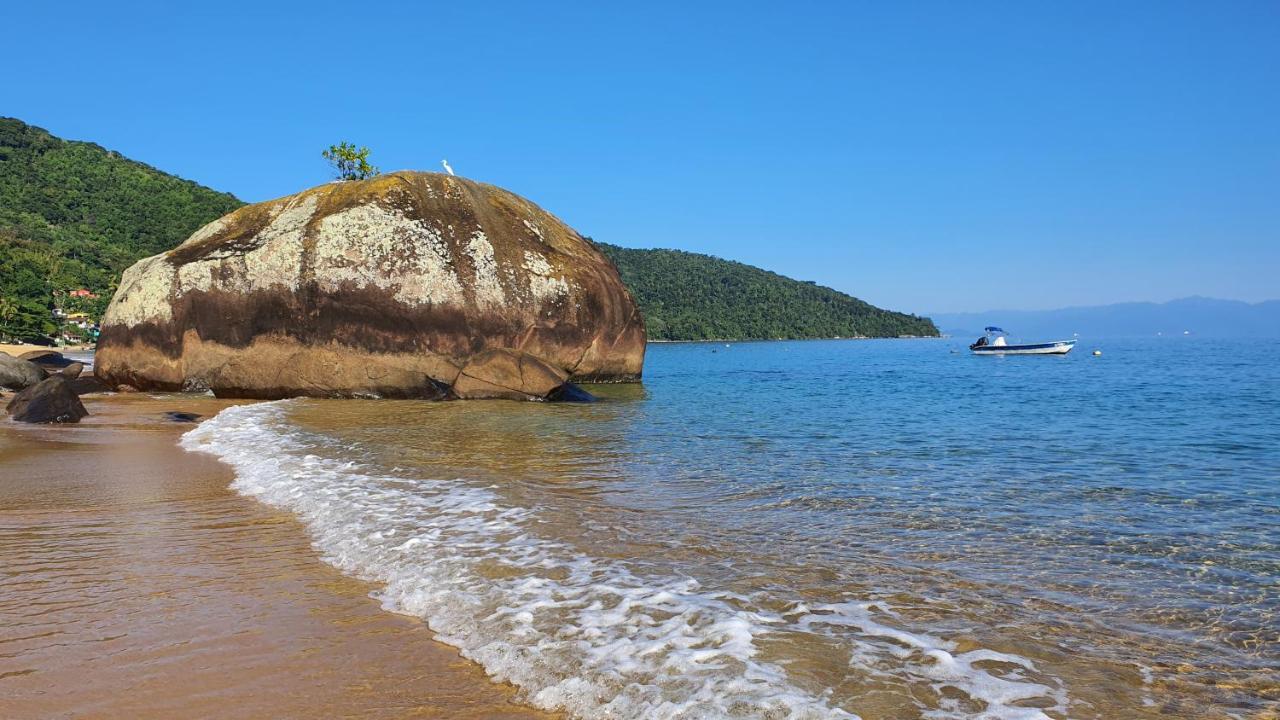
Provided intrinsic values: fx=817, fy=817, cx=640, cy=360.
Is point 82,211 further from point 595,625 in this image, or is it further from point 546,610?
point 595,625

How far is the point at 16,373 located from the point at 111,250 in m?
62.2

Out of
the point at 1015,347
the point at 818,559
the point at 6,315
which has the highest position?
the point at 6,315

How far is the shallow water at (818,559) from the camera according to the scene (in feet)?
12.6

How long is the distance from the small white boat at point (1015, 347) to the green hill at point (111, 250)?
6357 centimetres

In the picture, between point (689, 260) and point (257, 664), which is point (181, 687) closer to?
point (257, 664)

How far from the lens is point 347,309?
19.1m

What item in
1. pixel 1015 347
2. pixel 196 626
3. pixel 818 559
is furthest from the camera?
pixel 1015 347

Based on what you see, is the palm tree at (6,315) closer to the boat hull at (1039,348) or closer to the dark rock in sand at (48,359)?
the dark rock in sand at (48,359)

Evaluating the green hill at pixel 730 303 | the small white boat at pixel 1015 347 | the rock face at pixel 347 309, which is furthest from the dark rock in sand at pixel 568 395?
the green hill at pixel 730 303

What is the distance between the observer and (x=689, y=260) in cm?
16125

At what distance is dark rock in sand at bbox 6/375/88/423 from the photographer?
47.2 feet

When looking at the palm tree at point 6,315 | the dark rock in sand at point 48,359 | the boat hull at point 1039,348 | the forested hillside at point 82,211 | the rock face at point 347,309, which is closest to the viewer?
the rock face at point 347,309

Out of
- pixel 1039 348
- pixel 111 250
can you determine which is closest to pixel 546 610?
pixel 1039 348

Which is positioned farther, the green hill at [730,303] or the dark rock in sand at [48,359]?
the green hill at [730,303]
